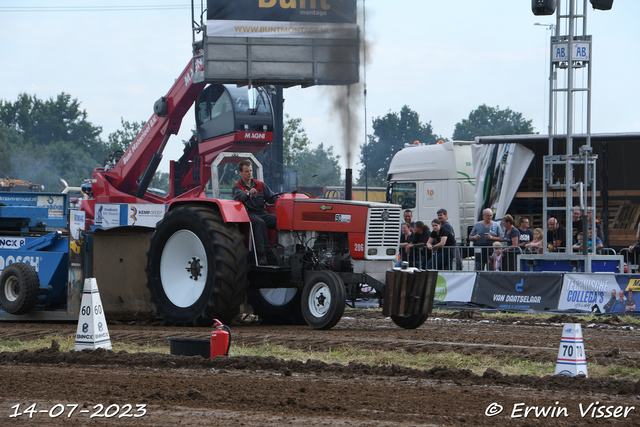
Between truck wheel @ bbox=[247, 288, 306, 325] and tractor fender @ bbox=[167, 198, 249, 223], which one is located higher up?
tractor fender @ bbox=[167, 198, 249, 223]

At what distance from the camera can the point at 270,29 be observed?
19000 mm

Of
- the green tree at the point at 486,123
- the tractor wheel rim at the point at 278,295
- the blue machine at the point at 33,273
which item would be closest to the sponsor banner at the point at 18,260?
the blue machine at the point at 33,273

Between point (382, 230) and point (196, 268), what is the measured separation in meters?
2.38

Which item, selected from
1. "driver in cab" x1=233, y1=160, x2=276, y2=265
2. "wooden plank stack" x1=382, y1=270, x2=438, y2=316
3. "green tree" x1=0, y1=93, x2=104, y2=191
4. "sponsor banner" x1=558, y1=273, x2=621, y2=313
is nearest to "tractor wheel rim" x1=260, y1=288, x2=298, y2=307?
"driver in cab" x1=233, y1=160, x2=276, y2=265

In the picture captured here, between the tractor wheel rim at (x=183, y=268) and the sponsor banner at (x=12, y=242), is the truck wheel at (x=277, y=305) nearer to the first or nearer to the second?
the tractor wheel rim at (x=183, y=268)

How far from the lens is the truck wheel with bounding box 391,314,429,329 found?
9113mm

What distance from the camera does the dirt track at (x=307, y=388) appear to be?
4543 millimetres

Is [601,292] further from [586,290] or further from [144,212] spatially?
[144,212]

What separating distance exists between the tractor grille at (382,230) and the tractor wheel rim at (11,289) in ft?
16.4

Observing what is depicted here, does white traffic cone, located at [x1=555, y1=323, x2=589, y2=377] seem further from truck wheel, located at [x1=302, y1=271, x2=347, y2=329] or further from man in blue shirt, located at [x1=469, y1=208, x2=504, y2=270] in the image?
man in blue shirt, located at [x1=469, y1=208, x2=504, y2=270]

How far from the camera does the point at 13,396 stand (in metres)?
5.25

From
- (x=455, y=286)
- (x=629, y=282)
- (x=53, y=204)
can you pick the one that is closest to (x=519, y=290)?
(x=455, y=286)

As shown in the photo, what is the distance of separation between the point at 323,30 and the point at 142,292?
34.1ft

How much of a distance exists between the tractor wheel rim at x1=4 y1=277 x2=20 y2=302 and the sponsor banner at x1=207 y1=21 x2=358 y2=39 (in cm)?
899
